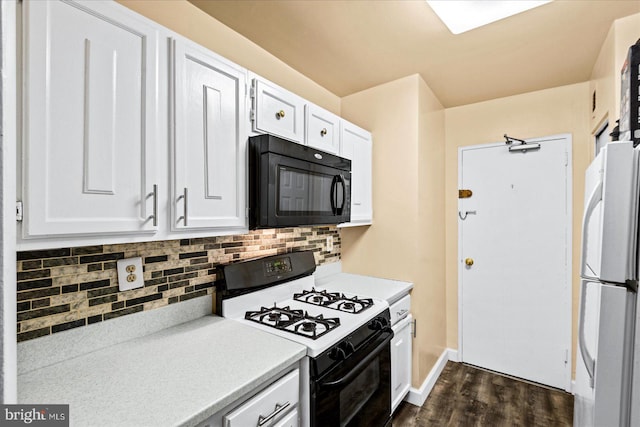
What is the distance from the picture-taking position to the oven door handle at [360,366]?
1319mm

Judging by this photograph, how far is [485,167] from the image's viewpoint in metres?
2.83

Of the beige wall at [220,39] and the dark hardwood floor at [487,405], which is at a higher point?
the beige wall at [220,39]

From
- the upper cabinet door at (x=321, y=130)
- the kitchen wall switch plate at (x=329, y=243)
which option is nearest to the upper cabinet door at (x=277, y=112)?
the upper cabinet door at (x=321, y=130)

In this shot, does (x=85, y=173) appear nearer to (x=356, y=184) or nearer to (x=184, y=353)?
(x=184, y=353)

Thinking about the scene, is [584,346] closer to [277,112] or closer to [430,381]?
[430,381]

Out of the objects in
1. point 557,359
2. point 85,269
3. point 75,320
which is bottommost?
point 557,359

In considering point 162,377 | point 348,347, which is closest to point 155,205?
point 162,377

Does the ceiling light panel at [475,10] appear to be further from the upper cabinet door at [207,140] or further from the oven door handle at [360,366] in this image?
the oven door handle at [360,366]

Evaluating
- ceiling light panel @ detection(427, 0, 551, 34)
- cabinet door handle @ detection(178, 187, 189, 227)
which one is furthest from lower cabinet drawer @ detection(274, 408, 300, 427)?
ceiling light panel @ detection(427, 0, 551, 34)

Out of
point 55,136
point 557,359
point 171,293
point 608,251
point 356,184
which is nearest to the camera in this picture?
point 55,136

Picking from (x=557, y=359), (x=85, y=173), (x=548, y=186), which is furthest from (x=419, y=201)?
(x=85, y=173)

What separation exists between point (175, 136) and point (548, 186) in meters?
2.89

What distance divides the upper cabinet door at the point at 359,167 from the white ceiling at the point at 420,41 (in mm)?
469

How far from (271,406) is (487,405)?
2.03 metres
